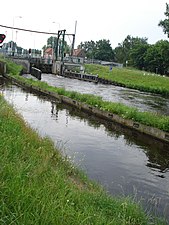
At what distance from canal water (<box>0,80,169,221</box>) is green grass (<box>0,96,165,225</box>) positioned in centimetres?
147

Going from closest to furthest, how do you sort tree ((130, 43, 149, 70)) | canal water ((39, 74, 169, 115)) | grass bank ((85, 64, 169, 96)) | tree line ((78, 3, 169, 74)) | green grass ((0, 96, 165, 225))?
green grass ((0, 96, 165, 225)) < canal water ((39, 74, 169, 115)) < grass bank ((85, 64, 169, 96)) < tree line ((78, 3, 169, 74)) < tree ((130, 43, 149, 70))

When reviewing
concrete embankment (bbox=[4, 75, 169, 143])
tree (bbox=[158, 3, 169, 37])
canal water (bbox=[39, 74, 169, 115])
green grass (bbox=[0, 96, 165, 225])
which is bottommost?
canal water (bbox=[39, 74, 169, 115])

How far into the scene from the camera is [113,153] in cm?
1269

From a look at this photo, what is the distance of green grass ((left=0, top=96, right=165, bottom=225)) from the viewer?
13.6ft

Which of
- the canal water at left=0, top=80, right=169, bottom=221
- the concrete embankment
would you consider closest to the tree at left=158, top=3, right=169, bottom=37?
the concrete embankment

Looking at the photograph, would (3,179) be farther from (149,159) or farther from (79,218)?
(149,159)

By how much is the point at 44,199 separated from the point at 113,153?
8.19m

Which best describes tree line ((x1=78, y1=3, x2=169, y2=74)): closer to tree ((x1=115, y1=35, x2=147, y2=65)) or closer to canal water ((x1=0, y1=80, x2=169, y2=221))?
tree ((x1=115, y1=35, x2=147, y2=65))

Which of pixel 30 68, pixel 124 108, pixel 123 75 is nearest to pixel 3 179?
pixel 124 108

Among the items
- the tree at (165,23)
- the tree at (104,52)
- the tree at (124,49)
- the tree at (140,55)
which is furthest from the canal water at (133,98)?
the tree at (104,52)

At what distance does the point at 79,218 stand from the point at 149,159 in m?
8.16

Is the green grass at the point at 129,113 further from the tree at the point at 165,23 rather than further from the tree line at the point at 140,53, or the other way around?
the tree line at the point at 140,53

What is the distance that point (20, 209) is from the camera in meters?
4.16

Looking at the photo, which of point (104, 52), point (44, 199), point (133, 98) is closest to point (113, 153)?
point (44, 199)
